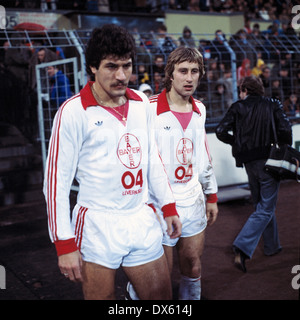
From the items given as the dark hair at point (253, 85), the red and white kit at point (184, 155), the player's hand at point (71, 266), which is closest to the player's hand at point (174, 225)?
the red and white kit at point (184, 155)

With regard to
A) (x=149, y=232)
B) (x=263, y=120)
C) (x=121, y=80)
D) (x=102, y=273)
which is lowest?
(x=102, y=273)

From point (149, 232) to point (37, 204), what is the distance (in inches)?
236

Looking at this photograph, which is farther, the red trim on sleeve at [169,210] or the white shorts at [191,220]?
the white shorts at [191,220]

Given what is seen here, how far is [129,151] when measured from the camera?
7.68 ft

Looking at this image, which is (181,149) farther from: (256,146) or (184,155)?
(256,146)

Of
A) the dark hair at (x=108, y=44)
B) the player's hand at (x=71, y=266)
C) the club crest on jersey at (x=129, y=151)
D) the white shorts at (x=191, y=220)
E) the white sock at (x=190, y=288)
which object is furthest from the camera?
the white sock at (x=190, y=288)

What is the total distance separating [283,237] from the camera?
5582mm

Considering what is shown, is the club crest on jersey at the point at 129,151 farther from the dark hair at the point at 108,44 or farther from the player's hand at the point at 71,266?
the player's hand at the point at 71,266

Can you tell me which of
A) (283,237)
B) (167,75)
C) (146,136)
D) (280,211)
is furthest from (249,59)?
(146,136)

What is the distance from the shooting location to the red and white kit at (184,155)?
311cm

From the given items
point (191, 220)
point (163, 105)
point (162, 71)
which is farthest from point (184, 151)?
point (162, 71)

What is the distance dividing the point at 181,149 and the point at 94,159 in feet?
3.28

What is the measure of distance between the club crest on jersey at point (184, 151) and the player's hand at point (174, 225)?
0.70 meters

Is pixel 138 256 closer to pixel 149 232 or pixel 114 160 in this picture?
pixel 149 232
